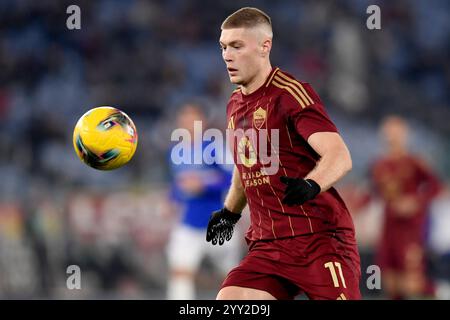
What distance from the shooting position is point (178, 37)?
43.3 ft

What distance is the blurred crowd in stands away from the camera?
1095 cm

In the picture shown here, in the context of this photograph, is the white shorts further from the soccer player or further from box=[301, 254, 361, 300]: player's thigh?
box=[301, 254, 361, 300]: player's thigh

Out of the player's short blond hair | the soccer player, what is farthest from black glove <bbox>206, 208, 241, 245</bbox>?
the player's short blond hair

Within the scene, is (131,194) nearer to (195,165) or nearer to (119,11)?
(195,165)

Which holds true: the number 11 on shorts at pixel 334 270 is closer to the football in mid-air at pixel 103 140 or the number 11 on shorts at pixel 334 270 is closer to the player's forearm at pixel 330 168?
the player's forearm at pixel 330 168

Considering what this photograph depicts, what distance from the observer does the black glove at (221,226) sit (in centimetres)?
513

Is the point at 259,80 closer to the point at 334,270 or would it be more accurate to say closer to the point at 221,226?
the point at 221,226

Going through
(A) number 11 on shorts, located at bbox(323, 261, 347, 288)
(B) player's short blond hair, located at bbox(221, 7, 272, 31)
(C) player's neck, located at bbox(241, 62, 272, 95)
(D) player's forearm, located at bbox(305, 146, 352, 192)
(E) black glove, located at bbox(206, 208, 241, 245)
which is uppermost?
(B) player's short blond hair, located at bbox(221, 7, 272, 31)

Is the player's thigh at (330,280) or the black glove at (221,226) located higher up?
the black glove at (221,226)

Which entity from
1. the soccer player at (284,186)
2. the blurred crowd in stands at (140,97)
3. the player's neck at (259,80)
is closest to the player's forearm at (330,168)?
the soccer player at (284,186)

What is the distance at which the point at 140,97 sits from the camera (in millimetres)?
11953

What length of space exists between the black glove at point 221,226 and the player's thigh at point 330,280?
755mm

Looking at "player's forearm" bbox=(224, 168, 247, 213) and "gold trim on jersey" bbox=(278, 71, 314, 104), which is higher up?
"gold trim on jersey" bbox=(278, 71, 314, 104)
